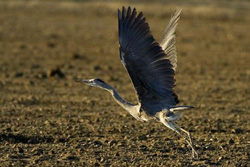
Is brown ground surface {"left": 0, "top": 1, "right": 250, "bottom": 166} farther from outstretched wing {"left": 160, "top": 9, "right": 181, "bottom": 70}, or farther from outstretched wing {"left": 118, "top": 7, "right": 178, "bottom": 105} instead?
outstretched wing {"left": 160, "top": 9, "right": 181, "bottom": 70}

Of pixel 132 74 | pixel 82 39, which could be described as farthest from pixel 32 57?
pixel 132 74

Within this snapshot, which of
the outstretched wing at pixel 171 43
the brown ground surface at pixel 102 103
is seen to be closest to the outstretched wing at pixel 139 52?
the brown ground surface at pixel 102 103

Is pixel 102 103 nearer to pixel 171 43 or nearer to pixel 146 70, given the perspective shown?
pixel 171 43

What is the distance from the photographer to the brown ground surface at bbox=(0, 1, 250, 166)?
28.3ft

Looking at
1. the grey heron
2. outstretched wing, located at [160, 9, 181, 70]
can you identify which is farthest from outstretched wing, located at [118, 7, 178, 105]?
outstretched wing, located at [160, 9, 181, 70]

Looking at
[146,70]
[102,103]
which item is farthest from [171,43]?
[102,103]

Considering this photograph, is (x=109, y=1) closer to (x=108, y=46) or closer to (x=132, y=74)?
(x=108, y=46)

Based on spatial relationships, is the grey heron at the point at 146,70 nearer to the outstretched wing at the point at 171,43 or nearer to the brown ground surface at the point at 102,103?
the brown ground surface at the point at 102,103

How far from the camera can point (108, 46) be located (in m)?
23.0

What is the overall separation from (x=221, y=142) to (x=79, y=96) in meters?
4.47

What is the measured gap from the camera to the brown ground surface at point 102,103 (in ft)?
28.3

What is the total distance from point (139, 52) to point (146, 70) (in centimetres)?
26

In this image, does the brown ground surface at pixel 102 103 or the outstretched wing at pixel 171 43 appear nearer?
the brown ground surface at pixel 102 103

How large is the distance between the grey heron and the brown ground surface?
505 mm
